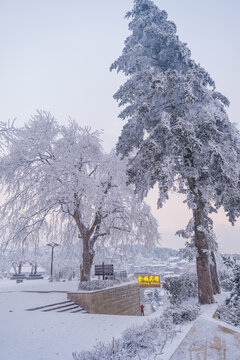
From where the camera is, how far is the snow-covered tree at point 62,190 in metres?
16.3

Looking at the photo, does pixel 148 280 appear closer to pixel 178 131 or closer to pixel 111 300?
pixel 111 300

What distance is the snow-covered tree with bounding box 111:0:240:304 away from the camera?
37.1ft

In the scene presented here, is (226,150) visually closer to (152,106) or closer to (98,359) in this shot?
(152,106)

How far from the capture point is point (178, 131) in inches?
450

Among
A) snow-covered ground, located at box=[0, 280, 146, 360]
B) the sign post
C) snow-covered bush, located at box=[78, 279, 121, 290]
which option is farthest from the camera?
the sign post

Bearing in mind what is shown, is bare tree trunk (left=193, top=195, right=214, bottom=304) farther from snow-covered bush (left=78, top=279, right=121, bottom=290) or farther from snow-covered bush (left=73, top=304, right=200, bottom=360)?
snow-covered bush (left=78, top=279, right=121, bottom=290)

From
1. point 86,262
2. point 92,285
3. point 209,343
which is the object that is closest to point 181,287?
point 92,285

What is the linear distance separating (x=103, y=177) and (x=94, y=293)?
26.8ft

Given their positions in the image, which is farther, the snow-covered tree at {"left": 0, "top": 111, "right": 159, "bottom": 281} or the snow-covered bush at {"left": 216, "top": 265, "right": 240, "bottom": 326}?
the snow-covered tree at {"left": 0, "top": 111, "right": 159, "bottom": 281}

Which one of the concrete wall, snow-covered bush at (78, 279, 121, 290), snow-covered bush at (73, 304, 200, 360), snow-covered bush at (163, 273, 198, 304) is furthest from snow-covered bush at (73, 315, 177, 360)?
snow-covered bush at (163, 273, 198, 304)

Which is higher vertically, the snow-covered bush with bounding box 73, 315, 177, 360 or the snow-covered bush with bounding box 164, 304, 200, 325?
the snow-covered bush with bounding box 73, 315, 177, 360

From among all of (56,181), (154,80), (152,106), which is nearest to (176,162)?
(152,106)

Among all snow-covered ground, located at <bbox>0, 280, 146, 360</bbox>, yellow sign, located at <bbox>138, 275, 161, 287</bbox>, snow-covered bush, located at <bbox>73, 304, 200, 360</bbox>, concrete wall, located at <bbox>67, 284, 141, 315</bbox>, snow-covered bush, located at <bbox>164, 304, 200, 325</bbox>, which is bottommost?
yellow sign, located at <bbox>138, 275, 161, 287</bbox>

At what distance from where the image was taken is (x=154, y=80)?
11.3 meters
